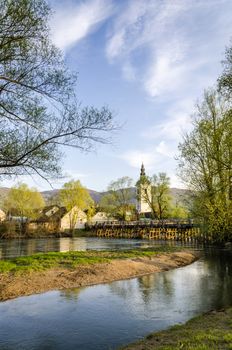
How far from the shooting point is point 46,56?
10.4m

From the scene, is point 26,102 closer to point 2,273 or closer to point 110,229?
point 2,273

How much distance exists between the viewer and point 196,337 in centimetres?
744

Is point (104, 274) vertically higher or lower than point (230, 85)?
lower

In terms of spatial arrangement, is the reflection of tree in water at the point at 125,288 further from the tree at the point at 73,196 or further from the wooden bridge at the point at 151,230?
the tree at the point at 73,196

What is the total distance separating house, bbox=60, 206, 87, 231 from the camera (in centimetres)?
7881

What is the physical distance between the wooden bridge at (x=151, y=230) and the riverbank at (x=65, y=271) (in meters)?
32.1

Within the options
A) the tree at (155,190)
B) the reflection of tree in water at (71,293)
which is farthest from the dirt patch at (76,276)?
the tree at (155,190)

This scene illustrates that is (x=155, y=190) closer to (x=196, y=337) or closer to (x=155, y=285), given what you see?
(x=155, y=285)

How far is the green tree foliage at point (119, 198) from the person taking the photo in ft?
302

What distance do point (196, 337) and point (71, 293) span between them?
808cm

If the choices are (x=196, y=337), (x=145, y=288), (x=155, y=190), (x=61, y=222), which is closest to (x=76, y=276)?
(x=145, y=288)

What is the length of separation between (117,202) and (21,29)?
277 feet

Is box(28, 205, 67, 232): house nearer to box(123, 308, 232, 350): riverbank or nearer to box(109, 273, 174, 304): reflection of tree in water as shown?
box(109, 273, 174, 304): reflection of tree in water

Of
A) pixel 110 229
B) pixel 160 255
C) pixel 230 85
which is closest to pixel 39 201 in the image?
pixel 110 229
